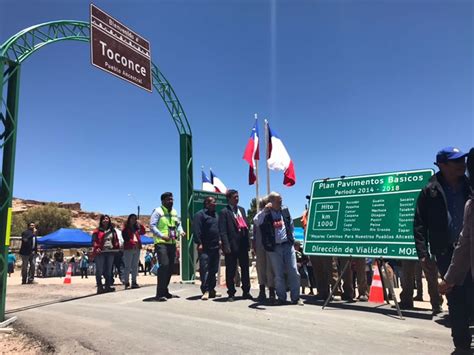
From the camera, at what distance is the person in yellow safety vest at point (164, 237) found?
7.79 meters

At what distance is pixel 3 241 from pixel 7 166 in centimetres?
117

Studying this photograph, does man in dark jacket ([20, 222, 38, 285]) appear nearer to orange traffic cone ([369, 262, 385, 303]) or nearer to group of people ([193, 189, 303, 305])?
group of people ([193, 189, 303, 305])

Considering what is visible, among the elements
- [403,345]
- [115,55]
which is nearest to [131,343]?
[403,345]

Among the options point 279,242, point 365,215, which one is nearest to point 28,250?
point 279,242

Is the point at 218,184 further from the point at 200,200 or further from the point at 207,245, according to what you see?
the point at 207,245

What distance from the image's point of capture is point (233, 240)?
766cm

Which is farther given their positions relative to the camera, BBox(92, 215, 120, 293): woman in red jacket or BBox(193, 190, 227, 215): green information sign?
BBox(193, 190, 227, 215): green information sign

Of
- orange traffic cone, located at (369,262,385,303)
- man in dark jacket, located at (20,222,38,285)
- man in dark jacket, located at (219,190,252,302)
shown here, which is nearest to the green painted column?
man in dark jacket, located at (219,190,252,302)

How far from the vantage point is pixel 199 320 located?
5793 mm

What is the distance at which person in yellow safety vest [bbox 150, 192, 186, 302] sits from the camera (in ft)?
25.6

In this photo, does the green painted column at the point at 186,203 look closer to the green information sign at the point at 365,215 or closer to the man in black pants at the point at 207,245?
the man in black pants at the point at 207,245

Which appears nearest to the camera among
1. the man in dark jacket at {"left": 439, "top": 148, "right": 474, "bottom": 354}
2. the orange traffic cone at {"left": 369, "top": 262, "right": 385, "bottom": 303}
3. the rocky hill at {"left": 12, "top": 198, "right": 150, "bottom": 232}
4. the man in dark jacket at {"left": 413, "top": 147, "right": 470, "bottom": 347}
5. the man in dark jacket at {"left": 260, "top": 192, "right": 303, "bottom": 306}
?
the man in dark jacket at {"left": 439, "top": 148, "right": 474, "bottom": 354}

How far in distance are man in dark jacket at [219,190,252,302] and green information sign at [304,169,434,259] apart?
118cm

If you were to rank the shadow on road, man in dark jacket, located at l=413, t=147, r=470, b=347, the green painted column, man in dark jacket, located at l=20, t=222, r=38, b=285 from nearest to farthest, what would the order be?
1. man in dark jacket, located at l=413, t=147, r=470, b=347
2. the shadow on road
3. the green painted column
4. man in dark jacket, located at l=20, t=222, r=38, b=285
